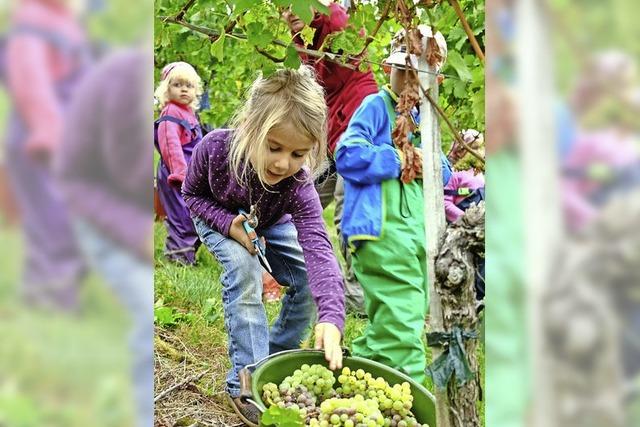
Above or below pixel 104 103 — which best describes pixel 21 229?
below

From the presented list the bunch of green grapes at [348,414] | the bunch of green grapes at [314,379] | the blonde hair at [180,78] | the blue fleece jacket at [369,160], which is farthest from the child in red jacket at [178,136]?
the bunch of green grapes at [348,414]

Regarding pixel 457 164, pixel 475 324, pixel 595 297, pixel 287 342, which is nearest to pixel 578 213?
pixel 595 297

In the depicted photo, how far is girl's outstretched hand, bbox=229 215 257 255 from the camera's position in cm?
261

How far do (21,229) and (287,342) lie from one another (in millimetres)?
1871

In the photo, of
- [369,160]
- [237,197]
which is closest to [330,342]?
[237,197]

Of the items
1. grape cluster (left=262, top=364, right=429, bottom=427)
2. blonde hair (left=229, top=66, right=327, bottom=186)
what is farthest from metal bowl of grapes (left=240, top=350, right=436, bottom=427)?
blonde hair (left=229, top=66, right=327, bottom=186)

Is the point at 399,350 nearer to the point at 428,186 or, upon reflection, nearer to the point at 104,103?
the point at 428,186

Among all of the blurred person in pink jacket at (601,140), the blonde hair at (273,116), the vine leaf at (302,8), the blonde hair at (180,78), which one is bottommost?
the blurred person in pink jacket at (601,140)

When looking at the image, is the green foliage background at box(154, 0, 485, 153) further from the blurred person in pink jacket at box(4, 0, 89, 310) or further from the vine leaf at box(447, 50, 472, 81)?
the blurred person in pink jacket at box(4, 0, 89, 310)

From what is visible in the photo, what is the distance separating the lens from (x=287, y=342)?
298 cm

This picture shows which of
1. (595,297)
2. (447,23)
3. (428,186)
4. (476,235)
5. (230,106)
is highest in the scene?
(230,106)

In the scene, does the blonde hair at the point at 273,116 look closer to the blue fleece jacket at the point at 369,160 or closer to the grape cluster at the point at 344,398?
the blue fleece jacket at the point at 369,160

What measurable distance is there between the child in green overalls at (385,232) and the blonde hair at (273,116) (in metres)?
0.43

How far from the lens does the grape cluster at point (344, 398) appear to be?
2158 millimetres
